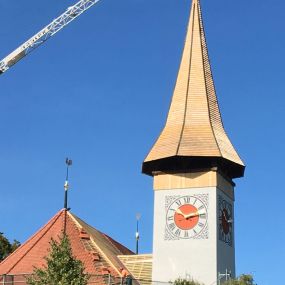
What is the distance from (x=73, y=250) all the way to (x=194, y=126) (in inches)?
417

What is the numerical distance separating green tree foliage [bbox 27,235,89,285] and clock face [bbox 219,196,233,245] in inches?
625

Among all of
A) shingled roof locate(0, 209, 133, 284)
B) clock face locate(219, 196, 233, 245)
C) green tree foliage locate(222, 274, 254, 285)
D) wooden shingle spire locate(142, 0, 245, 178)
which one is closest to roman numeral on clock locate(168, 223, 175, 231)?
clock face locate(219, 196, 233, 245)

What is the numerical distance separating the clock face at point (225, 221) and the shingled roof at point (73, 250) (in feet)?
19.8

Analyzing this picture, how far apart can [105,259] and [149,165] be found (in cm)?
635

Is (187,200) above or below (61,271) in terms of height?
above

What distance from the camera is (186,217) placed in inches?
1850

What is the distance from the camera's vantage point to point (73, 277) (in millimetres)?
32188

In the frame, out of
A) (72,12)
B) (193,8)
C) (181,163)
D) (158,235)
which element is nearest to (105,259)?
(158,235)

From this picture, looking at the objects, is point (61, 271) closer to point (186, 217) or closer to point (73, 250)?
point (73, 250)

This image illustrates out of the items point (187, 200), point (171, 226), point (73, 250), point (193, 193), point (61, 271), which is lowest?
point (61, 271)

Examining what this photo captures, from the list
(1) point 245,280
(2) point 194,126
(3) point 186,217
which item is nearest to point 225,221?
(3) point 186,217

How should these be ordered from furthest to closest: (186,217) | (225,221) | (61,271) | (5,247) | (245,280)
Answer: (5,247)
(225,221)
(186,217)
(245,280)
(61,271)

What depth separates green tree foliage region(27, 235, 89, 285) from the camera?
3200 centimetres

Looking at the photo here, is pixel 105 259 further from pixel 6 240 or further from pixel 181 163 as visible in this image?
pixel 6 240
